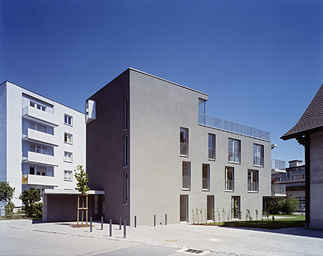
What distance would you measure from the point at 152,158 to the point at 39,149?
22054mm

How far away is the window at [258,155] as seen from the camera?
29.3 meters

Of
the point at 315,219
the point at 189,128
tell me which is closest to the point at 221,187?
the point at 189,128

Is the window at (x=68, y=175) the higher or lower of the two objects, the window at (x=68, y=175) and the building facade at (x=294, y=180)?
the higher

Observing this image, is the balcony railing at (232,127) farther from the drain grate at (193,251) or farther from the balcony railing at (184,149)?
the drain grate at (193,251)

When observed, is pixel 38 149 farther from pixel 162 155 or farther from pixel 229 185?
pixel 229 185

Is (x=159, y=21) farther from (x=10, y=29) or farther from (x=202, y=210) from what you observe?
(x=202, y=210)

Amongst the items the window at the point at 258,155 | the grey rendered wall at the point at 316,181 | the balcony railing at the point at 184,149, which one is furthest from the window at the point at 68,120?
the grey rendered wall at the point at 316,181

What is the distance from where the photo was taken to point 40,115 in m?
36.4

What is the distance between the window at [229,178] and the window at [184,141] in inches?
213

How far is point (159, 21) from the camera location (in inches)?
465

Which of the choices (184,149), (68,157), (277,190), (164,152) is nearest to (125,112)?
(164,152)

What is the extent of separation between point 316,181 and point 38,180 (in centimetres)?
2903

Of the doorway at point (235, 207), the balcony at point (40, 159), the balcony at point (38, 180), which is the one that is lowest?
the doorway at point (235, 207)

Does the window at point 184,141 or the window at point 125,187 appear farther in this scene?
the window at point 184,141
